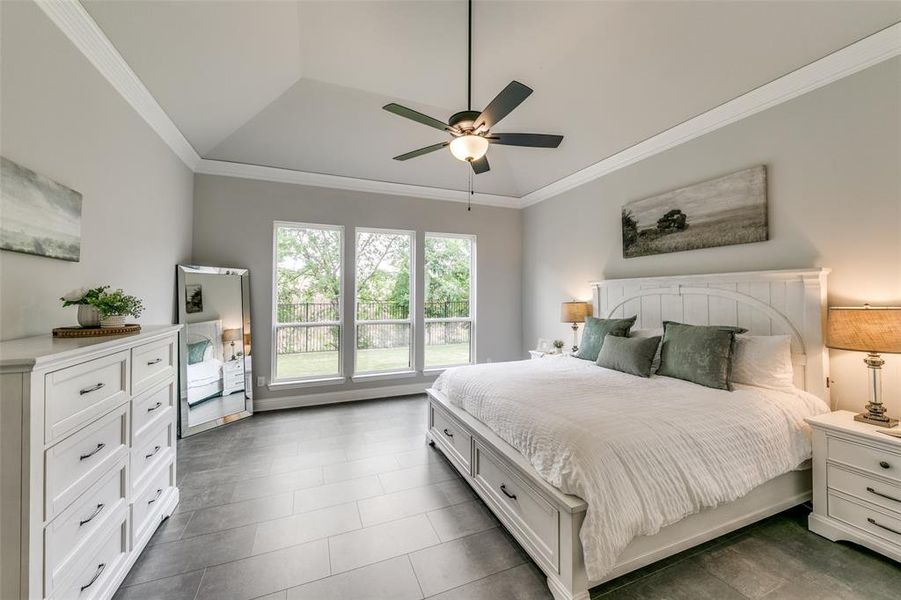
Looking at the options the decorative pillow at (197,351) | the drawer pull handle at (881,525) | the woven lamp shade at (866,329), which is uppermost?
the woven lamp shade at (866,329)

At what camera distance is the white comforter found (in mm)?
1589

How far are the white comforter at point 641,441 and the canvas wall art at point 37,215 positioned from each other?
2627 millimetres

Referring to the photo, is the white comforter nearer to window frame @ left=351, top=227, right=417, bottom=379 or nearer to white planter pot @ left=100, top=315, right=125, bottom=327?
white planter pot @ left=100, top=315, right=125, bottom=327

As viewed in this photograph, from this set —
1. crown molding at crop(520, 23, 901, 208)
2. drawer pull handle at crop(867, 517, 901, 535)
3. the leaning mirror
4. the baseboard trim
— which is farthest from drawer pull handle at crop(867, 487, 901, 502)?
the leaning mirror

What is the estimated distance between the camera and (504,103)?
2115 millimetres

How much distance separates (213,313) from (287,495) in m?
2.42

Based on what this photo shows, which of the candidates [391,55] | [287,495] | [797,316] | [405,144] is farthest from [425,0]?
[287,495]

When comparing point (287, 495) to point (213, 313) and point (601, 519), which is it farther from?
point (213, 313)

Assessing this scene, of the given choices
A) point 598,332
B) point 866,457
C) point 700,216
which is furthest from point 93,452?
point 700,216

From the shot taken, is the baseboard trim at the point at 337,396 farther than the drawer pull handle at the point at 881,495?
Yes

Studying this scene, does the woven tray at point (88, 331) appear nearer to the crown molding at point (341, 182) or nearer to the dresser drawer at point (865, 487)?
the crown molding at point (341, 182)

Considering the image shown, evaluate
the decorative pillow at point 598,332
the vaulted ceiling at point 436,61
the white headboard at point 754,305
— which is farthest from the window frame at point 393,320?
the white headboard at point 754,305

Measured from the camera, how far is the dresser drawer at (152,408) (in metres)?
1.84

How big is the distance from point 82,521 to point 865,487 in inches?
152
